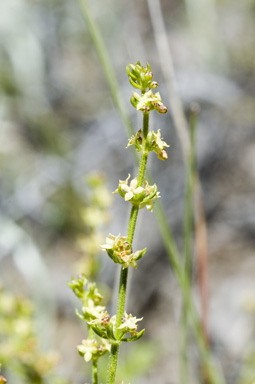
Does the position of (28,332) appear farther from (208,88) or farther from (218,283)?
(208,88)

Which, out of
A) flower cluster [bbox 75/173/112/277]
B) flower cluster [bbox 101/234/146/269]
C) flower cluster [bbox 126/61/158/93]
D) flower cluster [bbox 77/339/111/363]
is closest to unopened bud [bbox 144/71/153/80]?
flower cluster [bbox 126/61/158/93]

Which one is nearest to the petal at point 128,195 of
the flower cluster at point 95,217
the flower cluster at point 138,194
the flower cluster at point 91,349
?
the flower cluster at point 138,194

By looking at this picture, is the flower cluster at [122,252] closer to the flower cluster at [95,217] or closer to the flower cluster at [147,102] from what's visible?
the flower cluster at [147,102]

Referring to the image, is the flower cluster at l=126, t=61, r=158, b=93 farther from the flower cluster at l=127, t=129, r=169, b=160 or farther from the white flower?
the white flower

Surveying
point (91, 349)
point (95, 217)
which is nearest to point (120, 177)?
point (95, 217)

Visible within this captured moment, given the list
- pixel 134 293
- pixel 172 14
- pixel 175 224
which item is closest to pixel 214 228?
pixel 175 224

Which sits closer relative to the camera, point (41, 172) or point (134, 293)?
point (134, 293)

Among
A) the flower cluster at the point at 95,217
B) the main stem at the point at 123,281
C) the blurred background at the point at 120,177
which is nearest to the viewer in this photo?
the main stem at the point at 123,281

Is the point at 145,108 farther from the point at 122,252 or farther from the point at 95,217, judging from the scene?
the point at 95,217
